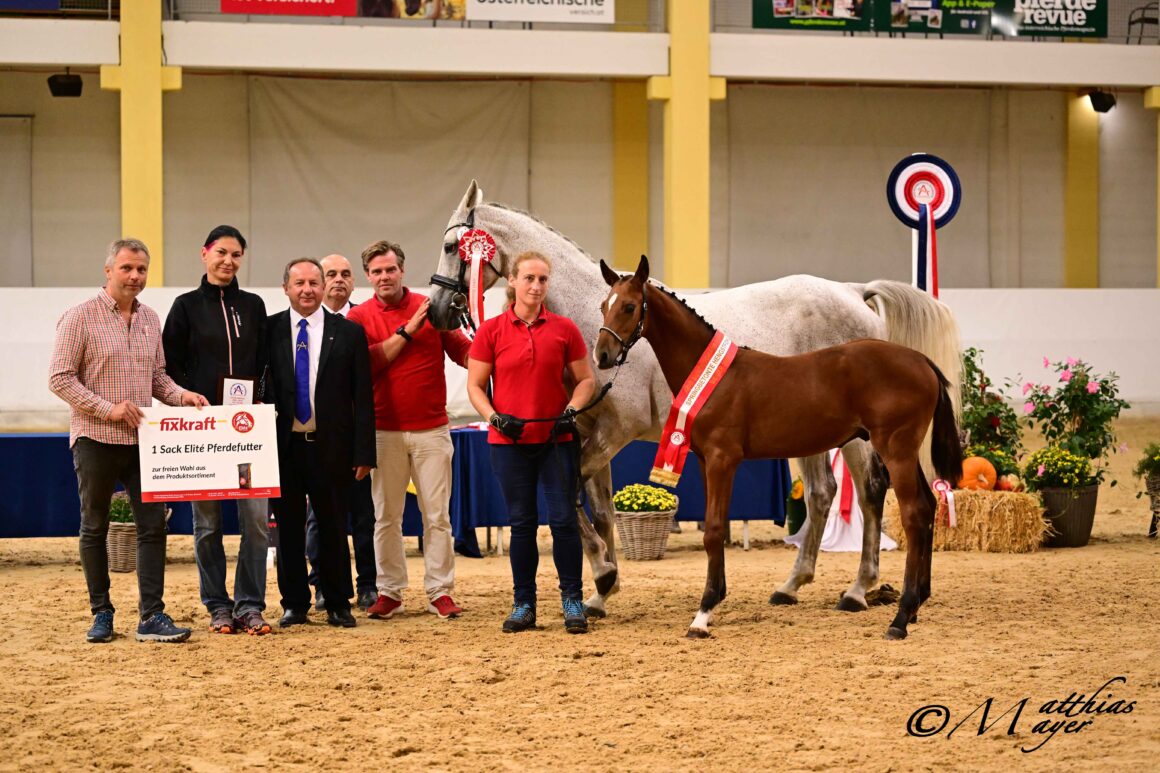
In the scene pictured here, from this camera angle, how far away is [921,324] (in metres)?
7.32

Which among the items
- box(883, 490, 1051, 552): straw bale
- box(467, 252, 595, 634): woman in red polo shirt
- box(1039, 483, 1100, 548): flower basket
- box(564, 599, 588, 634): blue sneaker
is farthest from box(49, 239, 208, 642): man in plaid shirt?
box(1039, 483, 1100, 548): flower basket

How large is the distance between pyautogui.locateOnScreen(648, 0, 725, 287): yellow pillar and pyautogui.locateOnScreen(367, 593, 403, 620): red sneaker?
10782 millimetres

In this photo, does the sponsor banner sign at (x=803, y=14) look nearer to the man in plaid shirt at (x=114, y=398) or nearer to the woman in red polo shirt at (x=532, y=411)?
the woman in red polo shirt at (x=532, y=411)

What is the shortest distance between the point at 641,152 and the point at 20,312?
30.9ft

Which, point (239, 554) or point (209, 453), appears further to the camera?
point (239, 554)

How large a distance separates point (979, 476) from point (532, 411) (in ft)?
15.1

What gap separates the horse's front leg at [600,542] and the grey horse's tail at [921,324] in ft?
6.51

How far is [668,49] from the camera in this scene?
55.2ft

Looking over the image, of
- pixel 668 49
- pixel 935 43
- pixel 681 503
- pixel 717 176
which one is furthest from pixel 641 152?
pixel 681 503

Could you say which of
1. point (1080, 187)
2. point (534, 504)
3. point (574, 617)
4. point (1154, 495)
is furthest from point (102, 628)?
point (1080, 187)

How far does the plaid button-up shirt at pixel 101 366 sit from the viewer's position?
5.52 m

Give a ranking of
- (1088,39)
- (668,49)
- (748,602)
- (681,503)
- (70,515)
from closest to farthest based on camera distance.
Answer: (748,602) < (70,515) < (681,503) < (668,49) < (1088,39)

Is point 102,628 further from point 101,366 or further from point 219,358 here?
point 219,358

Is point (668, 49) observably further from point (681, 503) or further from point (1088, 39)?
point (681, 503)
